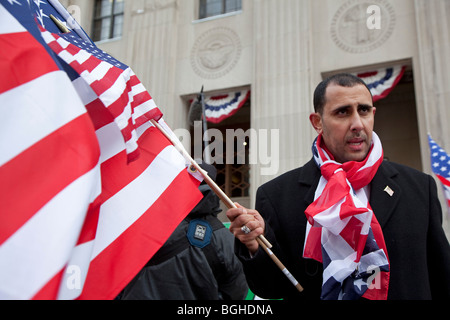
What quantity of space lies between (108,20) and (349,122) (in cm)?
1354

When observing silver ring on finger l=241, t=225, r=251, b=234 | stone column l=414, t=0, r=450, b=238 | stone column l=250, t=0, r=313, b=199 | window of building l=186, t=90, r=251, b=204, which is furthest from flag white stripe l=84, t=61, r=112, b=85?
window of building l=186, t=90, r=251, b=204

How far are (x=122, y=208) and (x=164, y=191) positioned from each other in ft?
0.88

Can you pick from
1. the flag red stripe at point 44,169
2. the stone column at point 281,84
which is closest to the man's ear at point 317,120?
the flag red stripe at point 44,169

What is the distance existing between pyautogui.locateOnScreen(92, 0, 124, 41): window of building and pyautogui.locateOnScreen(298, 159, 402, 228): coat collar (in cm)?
1277

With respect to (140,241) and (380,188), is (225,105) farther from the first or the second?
(140,241)

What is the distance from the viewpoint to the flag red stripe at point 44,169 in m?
1.38

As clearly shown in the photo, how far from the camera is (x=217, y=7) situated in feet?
40.6

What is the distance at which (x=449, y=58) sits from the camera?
8.72 meters

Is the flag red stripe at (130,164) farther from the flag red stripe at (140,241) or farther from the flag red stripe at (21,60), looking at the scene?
the flag red stripe at (21,60)

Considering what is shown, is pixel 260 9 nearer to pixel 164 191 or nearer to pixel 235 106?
pixel 235 106

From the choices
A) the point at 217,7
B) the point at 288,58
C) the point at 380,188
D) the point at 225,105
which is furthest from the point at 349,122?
the point at 217,7

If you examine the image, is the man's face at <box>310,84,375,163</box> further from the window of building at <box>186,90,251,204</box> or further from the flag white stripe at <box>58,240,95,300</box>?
the window of building at <box>186,90,251,204</box>

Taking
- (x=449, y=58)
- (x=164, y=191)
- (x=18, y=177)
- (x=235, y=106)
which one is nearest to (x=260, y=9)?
(x=235, y=106)

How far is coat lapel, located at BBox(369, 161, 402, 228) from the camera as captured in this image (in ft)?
6.86
